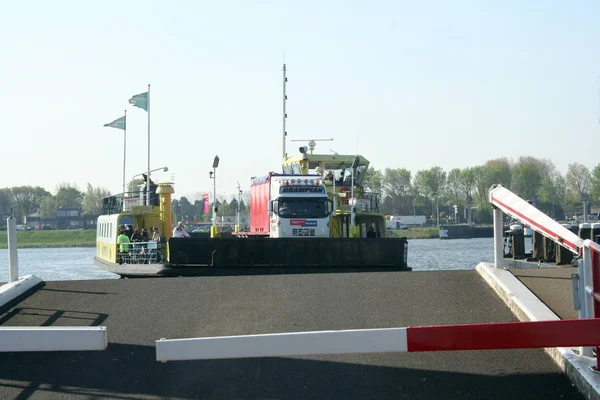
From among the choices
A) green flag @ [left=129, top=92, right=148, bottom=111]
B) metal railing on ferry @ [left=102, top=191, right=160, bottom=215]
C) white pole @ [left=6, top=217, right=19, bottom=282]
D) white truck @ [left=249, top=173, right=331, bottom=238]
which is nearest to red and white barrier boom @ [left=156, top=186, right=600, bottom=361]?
white pole @ [left=6, top=217, right=19, bottom=282]

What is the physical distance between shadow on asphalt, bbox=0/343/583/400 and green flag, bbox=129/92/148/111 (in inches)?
1285

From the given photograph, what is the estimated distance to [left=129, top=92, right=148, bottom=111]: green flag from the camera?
4031cm

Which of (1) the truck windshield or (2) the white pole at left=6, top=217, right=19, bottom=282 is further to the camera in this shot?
(1) the truck windshield

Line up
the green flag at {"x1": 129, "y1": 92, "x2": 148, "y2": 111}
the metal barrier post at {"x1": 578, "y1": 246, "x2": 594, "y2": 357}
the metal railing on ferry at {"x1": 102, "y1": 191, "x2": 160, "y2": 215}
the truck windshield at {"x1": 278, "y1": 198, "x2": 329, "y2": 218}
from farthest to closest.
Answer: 1. the green flag at {"x1": 129, "y1": 92, "x2": 148, "y2": 111}
2. the metal railing on ferry at {"x1": 102, "y1": 191, "x2": 160, "y2": 215}
3. the truck windshield at {"x1": 278, "y1": 198, "x2": 329, "y2": 218}
4. the metal barrier post at {"x1": 578, "y1": 246, "x2": 594, "y2": 357}

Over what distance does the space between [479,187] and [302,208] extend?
390ft

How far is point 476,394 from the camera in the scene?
721cm

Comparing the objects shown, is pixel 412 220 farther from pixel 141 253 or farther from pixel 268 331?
pixel 268 331

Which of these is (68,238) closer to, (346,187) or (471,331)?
(346,187)

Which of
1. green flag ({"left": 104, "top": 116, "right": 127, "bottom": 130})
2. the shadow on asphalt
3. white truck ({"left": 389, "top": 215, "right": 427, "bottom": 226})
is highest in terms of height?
green flag ({"left": 104, "top": 116, "right": 127, "bottom": 130})

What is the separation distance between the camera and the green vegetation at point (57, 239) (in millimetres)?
113312

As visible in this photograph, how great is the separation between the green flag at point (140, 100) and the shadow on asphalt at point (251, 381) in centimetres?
3265

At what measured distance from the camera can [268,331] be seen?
934cm

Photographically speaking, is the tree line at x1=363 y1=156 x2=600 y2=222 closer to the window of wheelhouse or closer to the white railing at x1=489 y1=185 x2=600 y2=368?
the window of wheelhouse

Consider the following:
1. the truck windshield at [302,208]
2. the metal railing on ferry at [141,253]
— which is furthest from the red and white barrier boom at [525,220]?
the truck windshield at [302,208]
